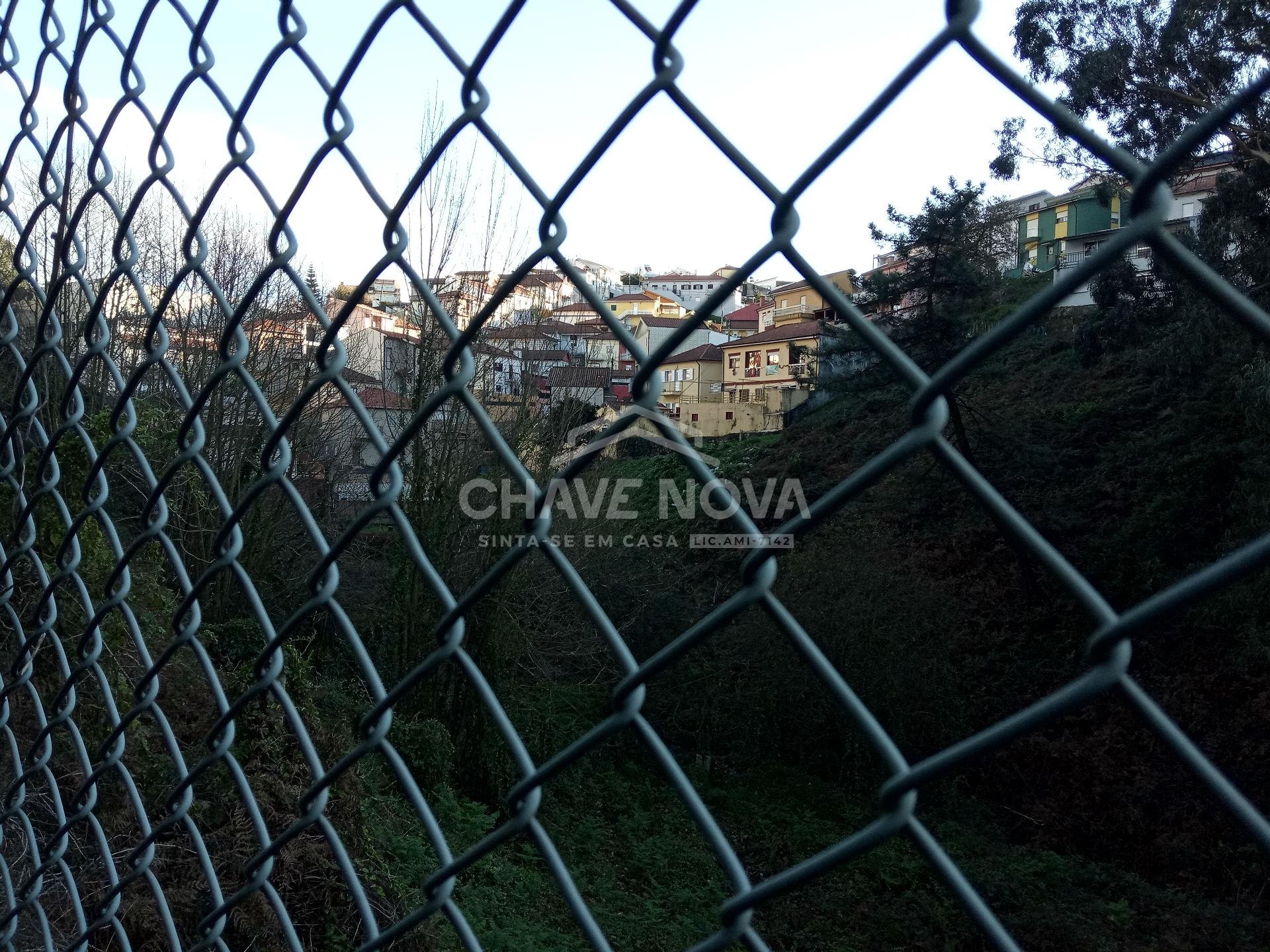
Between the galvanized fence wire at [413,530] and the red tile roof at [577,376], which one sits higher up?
the red tile roof at [577,376]

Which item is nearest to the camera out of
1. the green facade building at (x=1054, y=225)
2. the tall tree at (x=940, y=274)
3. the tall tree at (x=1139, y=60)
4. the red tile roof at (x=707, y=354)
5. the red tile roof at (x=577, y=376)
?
the tall tree at (x=1139, y=60)

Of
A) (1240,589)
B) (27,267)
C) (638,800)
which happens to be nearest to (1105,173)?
(1240,589)

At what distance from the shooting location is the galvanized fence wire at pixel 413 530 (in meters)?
0.34

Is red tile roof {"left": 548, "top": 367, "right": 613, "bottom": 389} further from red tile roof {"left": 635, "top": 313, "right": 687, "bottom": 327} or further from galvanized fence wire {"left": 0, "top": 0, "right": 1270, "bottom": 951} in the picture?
galvanized fence wire {"left": 0, "top": 0, "right": 1270, "bottom": 951}

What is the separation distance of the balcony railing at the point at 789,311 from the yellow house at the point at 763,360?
172 millimetres

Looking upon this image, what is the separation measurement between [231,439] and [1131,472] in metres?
9.85

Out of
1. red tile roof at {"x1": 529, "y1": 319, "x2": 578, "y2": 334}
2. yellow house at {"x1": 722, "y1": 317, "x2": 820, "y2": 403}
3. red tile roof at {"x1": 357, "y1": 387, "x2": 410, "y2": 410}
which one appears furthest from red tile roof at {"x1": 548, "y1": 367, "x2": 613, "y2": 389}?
yellow house at {"x1": 722, "y1": 317, "x2": 820, "y2": 403}

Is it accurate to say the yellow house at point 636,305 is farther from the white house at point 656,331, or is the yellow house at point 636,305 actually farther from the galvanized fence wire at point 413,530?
the galvanized fence wire at point 413,530

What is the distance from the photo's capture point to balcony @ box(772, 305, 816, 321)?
15.0 meters

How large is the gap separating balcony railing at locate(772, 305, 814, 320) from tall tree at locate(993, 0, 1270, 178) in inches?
214

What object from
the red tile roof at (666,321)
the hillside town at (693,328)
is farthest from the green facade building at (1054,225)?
the red tile roof at (666,321)

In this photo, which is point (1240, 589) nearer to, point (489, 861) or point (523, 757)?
point (489, 861)

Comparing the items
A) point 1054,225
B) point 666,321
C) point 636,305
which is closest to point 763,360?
point 1054,225

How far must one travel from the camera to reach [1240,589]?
7.44 meters
